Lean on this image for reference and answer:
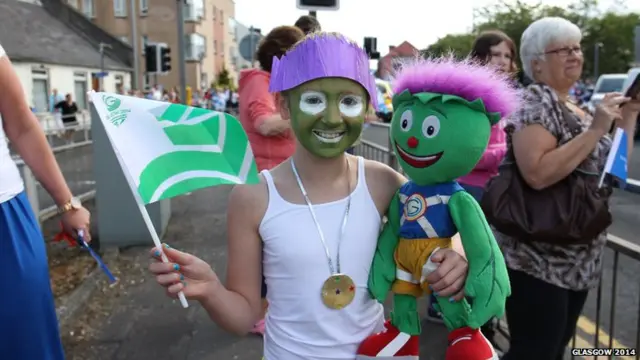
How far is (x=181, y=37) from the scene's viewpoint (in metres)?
9.81

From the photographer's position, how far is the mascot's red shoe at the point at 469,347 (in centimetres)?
149

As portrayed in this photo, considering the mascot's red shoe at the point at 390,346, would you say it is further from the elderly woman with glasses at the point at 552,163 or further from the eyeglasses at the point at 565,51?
the eyeglasses at the point at 565,51

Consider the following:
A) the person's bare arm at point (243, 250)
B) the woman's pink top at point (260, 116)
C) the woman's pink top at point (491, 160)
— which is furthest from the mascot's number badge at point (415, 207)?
the woman's pink top at point (260, 116)

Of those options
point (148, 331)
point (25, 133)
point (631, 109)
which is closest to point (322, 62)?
point (25, 133)

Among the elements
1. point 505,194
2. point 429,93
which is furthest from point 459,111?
point 505,194

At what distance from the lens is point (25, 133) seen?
215 cm

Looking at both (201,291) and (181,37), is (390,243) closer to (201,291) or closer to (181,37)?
(201,291)

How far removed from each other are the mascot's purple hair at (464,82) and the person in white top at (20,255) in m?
1.37

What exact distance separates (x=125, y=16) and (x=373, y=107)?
142 feet

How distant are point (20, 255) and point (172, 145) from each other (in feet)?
2.68

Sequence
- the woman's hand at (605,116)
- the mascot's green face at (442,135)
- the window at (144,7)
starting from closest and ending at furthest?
the mascot's green face at (442,135)
the woman's hand at (605,116)
the window at (144,7)

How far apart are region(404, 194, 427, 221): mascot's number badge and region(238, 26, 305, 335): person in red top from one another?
1756 mm

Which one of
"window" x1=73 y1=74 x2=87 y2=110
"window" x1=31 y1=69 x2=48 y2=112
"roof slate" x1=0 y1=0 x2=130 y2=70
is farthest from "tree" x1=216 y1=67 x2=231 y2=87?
"window" x1=31 y1=69 x2=48 y2=112

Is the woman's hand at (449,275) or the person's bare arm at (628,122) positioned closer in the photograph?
the woman's hand at (449,275)
